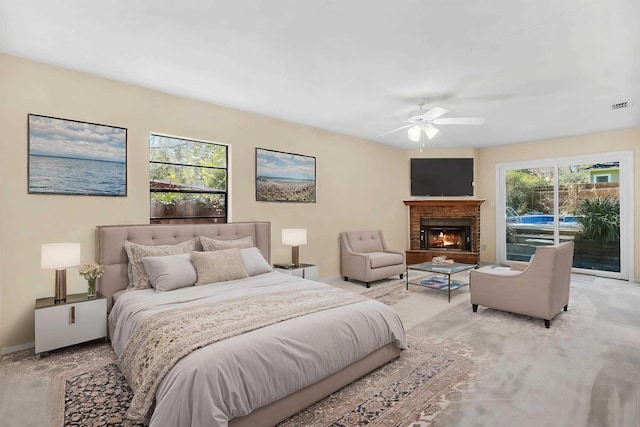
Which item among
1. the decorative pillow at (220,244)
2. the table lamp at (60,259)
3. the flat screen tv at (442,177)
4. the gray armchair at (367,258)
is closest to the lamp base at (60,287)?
the table lamp at (60,259)

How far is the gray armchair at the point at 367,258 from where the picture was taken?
5.45m

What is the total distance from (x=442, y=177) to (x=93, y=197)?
6.45 m

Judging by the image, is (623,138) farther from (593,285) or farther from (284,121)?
(284,121)

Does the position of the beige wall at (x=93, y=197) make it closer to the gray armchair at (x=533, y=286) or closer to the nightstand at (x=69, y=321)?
the nightstand at (x=69, y=321)

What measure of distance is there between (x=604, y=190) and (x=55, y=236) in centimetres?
829

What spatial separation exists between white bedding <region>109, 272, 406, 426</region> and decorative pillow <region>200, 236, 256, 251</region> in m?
0.83

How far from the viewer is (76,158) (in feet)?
10.9

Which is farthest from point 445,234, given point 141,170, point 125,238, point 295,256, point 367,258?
point 125,238

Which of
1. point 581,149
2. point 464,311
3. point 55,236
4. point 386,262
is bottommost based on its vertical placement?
point 464,311

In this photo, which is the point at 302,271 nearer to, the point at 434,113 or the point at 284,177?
the point at 284,177

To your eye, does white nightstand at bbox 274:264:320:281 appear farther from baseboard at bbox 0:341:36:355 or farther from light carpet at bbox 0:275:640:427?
baseboard at bbox 0:341:36:355

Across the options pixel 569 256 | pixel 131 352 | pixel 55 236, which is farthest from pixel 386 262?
pixel 55 236

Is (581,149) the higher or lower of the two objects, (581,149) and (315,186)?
the higher

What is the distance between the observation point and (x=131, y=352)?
7.57 ft
